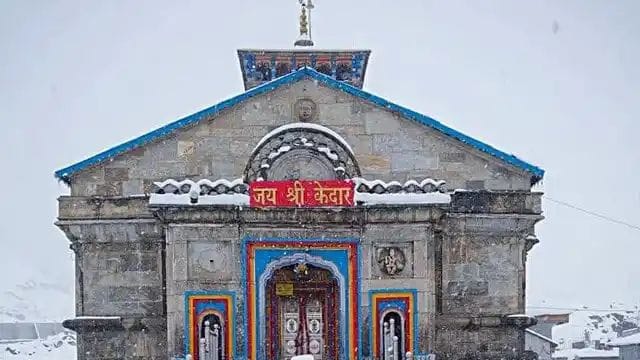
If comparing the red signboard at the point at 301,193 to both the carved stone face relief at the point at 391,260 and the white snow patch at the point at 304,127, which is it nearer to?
the white snow patch at the point at 304,127

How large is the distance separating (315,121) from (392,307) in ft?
14.3

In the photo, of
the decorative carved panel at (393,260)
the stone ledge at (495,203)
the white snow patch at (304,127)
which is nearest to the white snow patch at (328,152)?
the white snow patch at (304,127)

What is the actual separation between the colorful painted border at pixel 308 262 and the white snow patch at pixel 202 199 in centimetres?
84

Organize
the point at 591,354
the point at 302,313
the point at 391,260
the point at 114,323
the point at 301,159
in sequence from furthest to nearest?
1. the point at 591,354
2. the point at 302,313
3. the point at 114,323
4. the point at 301,159
5. the point at 391,260

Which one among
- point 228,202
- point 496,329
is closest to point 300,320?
point 228,202

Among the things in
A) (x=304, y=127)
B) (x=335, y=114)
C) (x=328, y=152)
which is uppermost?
(x=335, y=114)

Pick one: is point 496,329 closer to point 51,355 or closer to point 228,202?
point 228,202

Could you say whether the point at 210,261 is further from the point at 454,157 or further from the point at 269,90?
the point at 454,157

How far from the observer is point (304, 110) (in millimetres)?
16953

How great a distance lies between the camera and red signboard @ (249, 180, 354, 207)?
1598cm

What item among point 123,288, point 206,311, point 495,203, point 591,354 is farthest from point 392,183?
point 591,354

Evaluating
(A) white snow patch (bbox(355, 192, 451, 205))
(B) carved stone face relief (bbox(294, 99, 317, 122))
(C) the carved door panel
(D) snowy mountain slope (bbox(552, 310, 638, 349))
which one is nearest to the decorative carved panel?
(A) white snow patch (bbox(355, 192, 451, 205))

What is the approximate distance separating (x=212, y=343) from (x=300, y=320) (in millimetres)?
2123

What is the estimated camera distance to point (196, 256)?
16016 mm
